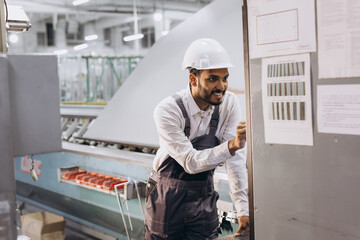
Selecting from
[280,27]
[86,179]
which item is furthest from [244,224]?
[86,179]

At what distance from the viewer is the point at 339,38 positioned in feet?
3.82

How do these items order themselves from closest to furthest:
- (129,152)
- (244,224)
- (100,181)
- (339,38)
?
1. (339,38)
2. (244,224)
3. (100,181)
4. (129,152)

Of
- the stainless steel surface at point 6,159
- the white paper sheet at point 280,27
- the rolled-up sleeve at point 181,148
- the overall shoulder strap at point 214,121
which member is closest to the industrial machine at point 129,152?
the overall shoulder strap at point 214,121

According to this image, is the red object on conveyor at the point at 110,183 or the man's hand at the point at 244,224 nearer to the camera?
the man's hand at the point at 244,224

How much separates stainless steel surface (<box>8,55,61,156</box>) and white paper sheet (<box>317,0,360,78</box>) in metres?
0.78

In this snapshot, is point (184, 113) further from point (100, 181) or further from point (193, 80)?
point (100, 181)

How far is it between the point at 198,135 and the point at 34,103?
117cm

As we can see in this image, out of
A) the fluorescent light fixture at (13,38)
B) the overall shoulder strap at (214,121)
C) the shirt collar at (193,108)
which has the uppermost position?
the fluorescent light fixture at (13,38)

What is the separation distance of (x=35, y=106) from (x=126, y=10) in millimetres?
11331

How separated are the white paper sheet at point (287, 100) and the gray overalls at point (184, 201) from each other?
31.4 inches

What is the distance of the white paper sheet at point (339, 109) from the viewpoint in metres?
1.15

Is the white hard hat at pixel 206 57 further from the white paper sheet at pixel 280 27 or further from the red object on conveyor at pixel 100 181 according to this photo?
the red object on conveyor at pixel 100 181

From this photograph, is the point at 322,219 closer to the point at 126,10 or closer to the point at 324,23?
the point at 324,23

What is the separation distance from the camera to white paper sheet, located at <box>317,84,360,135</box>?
45.1 inches
